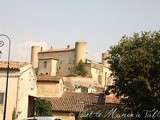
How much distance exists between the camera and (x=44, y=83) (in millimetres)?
63531

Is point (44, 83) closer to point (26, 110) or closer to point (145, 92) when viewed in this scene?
point (26, 110)

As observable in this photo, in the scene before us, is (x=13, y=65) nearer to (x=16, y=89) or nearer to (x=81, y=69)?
(x=16, y=89)

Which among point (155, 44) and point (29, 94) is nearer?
point (155, 44)

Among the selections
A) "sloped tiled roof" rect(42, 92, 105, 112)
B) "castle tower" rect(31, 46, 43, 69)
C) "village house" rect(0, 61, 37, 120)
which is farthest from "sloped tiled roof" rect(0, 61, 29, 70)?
"castle tower" rect(31, 46, 43, 69)

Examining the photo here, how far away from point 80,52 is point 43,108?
74969 millimetres

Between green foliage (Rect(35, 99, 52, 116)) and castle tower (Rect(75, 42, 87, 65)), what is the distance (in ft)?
239

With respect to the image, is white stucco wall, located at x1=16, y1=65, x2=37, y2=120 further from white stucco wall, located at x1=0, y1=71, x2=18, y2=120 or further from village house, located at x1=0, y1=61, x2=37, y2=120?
white stucco wall, located at x1=0, y1=71, x2=18, y2=120

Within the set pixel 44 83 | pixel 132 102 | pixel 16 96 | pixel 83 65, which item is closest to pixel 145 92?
pixel 132 102

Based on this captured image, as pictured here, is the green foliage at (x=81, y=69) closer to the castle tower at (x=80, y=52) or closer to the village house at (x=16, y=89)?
the castle tower at (x=80, y=52)

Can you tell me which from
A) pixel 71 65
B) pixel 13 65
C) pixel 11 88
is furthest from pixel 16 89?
pixel 71 65

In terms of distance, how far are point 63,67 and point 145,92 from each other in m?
90.3

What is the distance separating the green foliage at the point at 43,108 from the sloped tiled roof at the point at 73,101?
2039 millimetres

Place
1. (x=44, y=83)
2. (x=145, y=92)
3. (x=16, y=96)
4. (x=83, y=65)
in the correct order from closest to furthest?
(x=145, y=92) < (x=16, y=96) < (x=44, y=83) < (x=83, y=65)

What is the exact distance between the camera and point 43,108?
56688mm
